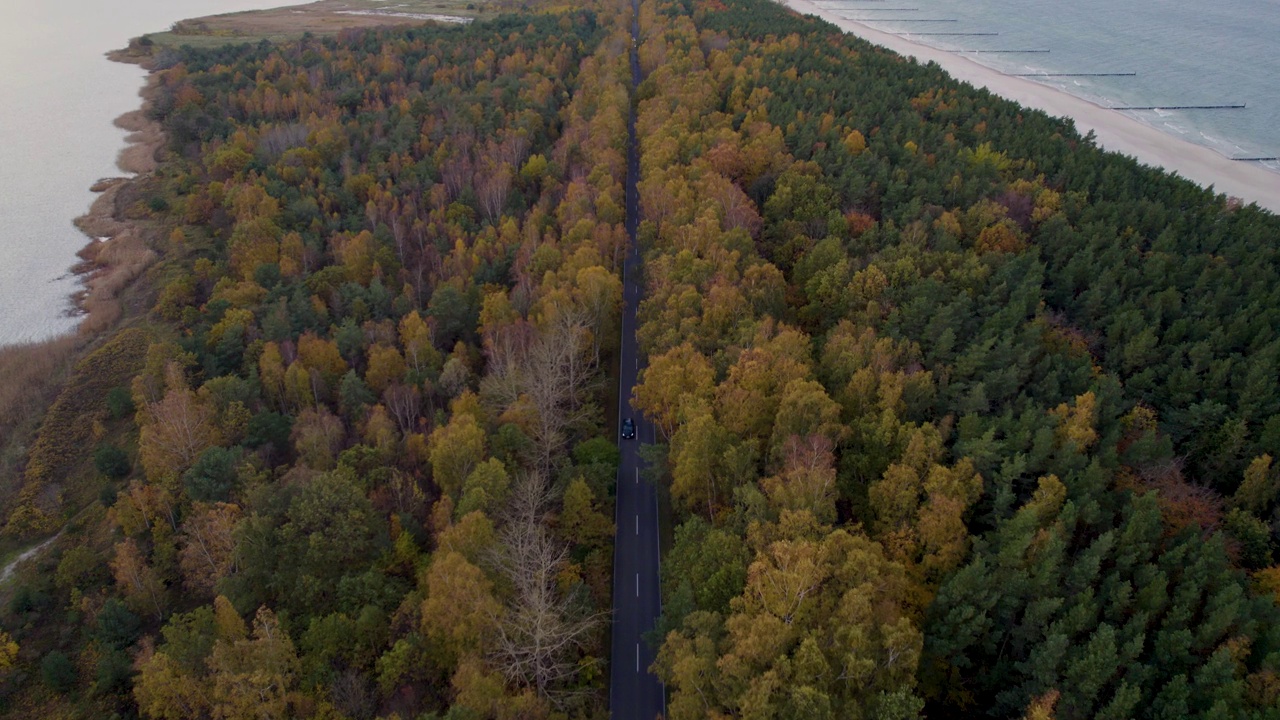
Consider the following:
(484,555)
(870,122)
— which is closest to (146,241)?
(484,555)

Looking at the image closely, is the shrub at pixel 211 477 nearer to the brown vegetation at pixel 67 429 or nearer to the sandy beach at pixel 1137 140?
the brown vegetation at pixel 67 429

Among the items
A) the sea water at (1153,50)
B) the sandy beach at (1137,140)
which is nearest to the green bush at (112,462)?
the sandy beach at (1137,140)

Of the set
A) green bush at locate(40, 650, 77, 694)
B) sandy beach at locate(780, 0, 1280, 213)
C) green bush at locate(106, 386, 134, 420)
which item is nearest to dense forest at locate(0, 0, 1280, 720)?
green bush at locate(40, 650, 77, 694)

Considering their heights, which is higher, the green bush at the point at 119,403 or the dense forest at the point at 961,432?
the dense forest at the point at 961,432

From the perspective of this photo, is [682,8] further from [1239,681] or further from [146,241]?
[1239,681]

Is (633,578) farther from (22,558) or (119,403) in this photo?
(119,403)

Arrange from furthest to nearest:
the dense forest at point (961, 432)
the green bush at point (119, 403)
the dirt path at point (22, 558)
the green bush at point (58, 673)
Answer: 1. the green bush at point (119, 403)
2. the dirt path at point (22, 558)
3. the green bush at point (58, 673)
4. the dense forest at point (961, 432)

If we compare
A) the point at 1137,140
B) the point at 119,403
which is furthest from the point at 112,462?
the point at 1137,140
